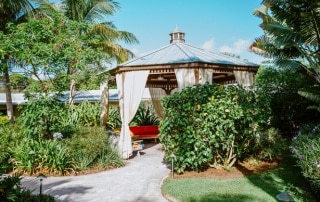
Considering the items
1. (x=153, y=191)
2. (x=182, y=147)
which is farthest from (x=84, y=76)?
(x=153, y=191)

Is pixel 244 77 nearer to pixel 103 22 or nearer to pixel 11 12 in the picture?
pixel 103 22

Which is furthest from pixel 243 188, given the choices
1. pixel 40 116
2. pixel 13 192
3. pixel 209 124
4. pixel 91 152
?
pixel 40 116

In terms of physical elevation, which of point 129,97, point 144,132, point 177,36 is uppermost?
point 177,36

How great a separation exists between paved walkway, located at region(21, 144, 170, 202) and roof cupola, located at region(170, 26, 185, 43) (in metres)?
6.69

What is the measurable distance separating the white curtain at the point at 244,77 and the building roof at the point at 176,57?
1.25ft

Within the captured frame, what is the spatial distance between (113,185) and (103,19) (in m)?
15.1

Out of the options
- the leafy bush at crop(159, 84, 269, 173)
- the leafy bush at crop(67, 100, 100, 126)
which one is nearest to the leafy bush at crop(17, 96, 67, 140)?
the leafy bush at crop(67, 100, 100, 126)

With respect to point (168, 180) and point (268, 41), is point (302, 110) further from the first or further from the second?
point (168, 180)

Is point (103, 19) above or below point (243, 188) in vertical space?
above

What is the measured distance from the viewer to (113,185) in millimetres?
8438

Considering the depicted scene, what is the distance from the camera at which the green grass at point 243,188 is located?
6.77 m

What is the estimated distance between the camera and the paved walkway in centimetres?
732

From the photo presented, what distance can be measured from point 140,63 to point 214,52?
14.8 ft

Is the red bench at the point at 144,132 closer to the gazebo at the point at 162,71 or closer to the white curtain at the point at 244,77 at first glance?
the gazebo at the point at 162,71
